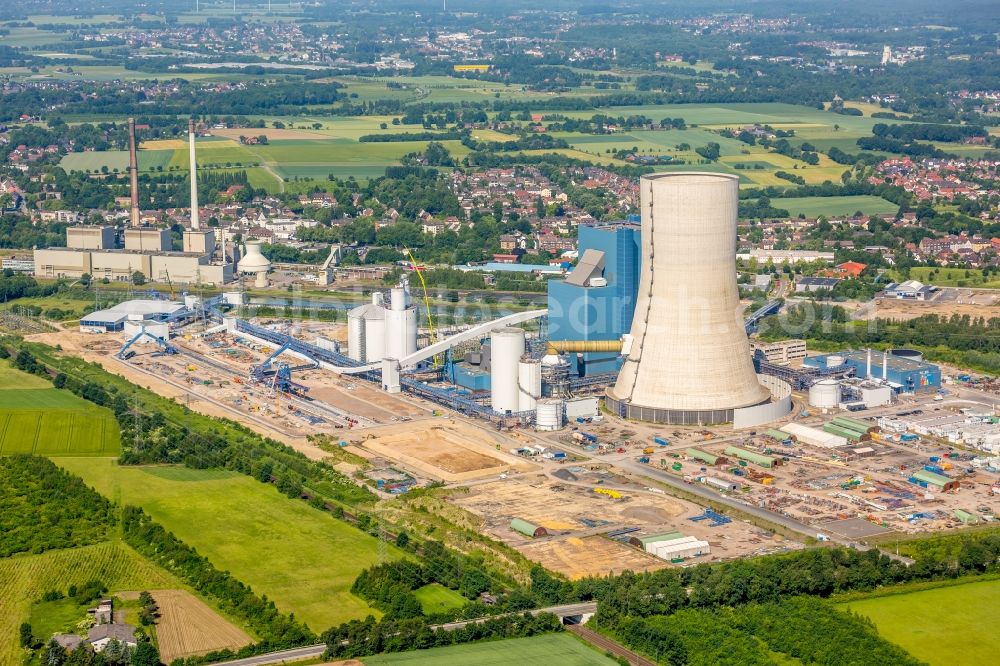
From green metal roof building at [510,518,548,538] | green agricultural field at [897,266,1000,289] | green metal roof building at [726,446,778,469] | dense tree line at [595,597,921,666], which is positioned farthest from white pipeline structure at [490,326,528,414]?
green agricultural field at [897,266,1000,289]

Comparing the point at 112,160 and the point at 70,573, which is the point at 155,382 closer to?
the point at 70,573

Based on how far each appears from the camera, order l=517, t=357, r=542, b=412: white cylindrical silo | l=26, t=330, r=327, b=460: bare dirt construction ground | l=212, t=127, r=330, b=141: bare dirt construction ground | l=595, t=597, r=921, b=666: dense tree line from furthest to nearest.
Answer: l=212, t=127, r=330, b=141: bare dirt construction ground < l=517, t=357, r=542, b=412: white cylindrical silo < l=26, t=330, r=327, b=460: bare dirt construction ground < l=595, t=597, r=921, b=666: dense tree line

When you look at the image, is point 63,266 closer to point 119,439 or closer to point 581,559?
point 119,439

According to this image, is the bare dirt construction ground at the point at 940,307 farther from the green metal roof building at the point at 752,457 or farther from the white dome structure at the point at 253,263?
the white dome structure at the point at 253,263

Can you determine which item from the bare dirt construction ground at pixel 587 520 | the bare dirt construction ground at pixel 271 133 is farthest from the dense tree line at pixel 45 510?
the bare dirt construction ground at pixel 271 133

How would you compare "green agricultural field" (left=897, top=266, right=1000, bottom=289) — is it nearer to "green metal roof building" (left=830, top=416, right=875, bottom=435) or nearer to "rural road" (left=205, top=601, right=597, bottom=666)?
"green metal roof building" (left=830, top=416, right=875, bottom=435)

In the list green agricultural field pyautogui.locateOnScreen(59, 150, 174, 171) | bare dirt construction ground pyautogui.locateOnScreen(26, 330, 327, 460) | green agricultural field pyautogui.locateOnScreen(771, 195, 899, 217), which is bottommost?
bare dirt construction ground pyautogui.locateOnScreen(26, 330, 327, 460)

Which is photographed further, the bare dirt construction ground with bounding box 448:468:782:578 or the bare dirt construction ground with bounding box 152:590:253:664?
the bare dirt construction ground with bounding box 448:468:782:578

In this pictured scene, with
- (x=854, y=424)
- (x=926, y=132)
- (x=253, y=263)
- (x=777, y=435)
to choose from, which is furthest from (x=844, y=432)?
(x=926, y=132)
